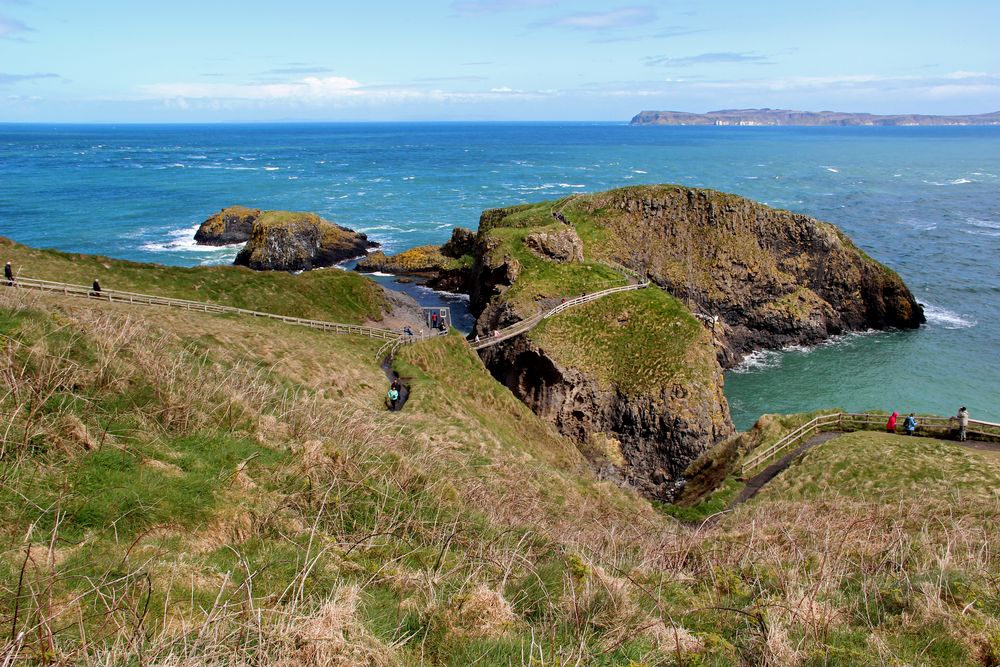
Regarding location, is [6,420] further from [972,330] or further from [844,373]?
[972,330]

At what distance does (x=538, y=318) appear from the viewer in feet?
138

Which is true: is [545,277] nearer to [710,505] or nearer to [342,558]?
[710,505]

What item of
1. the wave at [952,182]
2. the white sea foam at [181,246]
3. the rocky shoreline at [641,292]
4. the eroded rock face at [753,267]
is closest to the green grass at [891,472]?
the rocky shoreline at [641,292]

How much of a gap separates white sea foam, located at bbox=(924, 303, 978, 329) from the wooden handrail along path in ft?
112

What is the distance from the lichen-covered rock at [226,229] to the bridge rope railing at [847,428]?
75688 millimetres

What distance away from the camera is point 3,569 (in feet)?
19.8

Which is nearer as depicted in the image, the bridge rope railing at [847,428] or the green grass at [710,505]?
the green grass at [710,505]

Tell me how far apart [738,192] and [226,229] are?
9415 centimetres

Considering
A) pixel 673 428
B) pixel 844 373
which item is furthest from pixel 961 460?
pixel 844 373

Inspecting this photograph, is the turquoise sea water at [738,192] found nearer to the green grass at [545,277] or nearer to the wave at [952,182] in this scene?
the wave at [952,182]

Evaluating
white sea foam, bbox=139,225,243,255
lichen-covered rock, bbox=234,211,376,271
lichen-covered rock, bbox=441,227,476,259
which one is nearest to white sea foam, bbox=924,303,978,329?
lichen-covered rock, bbox=441,227,476,259

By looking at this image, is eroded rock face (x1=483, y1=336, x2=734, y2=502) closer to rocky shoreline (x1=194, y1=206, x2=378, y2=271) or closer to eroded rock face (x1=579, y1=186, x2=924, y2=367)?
eroded rock face (x1=579, y1=186, x2=924, y2=367)

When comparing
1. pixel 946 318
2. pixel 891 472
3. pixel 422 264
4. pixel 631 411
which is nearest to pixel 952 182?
pixel 946 318

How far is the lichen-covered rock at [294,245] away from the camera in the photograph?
236 feet
